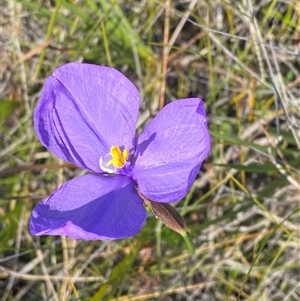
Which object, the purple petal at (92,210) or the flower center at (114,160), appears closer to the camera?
the purple petal at (92,210)

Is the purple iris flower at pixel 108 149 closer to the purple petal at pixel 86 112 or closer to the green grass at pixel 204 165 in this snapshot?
the purple petal at pixel 86 112

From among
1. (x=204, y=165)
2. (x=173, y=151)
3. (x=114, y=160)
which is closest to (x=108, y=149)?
(x=114, y=160)

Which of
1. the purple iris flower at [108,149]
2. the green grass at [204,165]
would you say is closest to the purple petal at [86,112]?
the purple iris flower at [108,149]

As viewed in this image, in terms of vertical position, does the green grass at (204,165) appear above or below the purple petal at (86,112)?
below

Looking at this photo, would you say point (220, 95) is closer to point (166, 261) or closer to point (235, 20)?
point (235, 20)

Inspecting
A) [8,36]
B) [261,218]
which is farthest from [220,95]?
[8,36]

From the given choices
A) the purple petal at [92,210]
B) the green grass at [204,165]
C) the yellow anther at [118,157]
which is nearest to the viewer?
the purple petal at [92,210]

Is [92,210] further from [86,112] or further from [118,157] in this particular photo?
[86,112]
